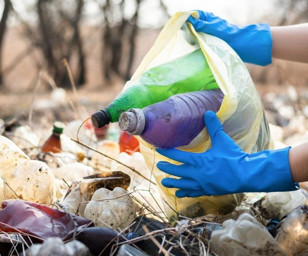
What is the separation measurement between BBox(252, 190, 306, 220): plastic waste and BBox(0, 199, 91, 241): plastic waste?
2.09 feet

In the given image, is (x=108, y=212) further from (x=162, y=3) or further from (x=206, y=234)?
(x=162, y=3)

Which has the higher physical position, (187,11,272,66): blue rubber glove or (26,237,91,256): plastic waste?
(187,11,272,66): blue rubber glove

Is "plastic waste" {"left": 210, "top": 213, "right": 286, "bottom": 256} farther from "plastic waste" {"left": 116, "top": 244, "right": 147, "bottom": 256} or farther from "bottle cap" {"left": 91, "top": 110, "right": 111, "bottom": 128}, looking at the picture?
"bottle cap" {"left": 91, "top": 110, "right": 111, "bottom": 128}

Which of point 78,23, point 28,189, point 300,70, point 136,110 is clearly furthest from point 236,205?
point 300,70

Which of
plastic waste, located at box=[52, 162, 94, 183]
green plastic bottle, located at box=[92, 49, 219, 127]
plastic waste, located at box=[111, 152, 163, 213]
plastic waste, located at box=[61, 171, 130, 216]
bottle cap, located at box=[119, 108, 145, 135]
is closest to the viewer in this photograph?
bottle cap, located at box=[119, 108, 145, 135]

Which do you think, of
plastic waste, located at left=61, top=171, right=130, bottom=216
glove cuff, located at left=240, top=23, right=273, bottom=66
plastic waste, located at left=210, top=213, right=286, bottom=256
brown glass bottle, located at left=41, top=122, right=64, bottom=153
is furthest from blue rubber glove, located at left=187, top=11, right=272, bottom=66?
plastic waste, located at left=210, top=213, right=286, bottom=256

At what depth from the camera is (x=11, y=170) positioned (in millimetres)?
1811

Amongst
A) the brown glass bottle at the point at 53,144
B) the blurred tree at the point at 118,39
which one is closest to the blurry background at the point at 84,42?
the blurred tree at the point at 118,39

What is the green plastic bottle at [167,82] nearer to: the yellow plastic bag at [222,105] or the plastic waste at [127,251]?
the yellow plastic bag at [222,105]

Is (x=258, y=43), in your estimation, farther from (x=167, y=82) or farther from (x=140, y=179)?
(x=140, y=179)

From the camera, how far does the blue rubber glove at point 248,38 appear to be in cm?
206

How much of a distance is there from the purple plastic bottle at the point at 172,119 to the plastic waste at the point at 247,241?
338 millimetres

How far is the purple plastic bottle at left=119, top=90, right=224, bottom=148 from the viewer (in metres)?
1.36

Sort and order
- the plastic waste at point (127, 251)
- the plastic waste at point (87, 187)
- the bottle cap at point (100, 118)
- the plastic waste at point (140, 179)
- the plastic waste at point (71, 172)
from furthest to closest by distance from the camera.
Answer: the plastic waste at point (71, 172), the plastic waste at point (140, 179), the plastic waste at point (87, 187), the bottle cap at point (100, 118), the plastic waste at point (127, 251)
